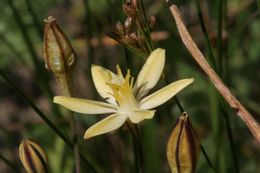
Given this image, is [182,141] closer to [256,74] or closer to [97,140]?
[97,140]

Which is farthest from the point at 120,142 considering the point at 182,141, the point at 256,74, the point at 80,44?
the point at 182,141

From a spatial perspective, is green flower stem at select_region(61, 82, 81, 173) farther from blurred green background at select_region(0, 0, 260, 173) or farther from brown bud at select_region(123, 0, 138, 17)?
blurred green background at select_region(0, 0, 260, 173)

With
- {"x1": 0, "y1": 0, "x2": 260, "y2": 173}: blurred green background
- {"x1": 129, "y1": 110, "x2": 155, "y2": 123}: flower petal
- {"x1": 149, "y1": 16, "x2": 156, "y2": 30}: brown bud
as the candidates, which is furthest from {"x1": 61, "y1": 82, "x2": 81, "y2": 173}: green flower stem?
{"x1": 0, "y1": 0, "x2": 260, "y2": 173}: blurred green background

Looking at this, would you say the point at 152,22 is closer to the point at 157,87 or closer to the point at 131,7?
the point at 131,7

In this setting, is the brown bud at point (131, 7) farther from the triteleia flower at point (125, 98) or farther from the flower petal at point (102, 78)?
the flower petal at point (102, 78)

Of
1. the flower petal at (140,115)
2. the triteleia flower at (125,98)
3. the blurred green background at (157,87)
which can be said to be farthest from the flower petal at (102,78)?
the blurred green background at (157,87)

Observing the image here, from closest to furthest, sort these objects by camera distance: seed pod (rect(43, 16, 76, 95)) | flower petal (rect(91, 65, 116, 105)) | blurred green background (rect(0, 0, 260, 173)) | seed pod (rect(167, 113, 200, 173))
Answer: seed pod (rect(167, 113, 200, 173))
seed pod (rect(43, 16, 76, 95))
flower petal (rect(91, 65, 116, 105))
blurred green background (rect(0, 0, 260, 173))

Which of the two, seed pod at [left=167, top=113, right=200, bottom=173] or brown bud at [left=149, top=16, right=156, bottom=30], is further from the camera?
brown bud at [left=149, top=16, right=156, bottom=30]

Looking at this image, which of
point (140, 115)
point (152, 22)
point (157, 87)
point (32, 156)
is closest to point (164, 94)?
point (140, 115)
